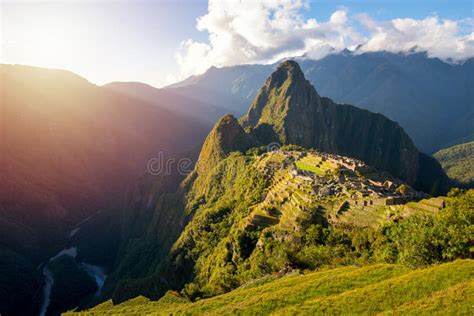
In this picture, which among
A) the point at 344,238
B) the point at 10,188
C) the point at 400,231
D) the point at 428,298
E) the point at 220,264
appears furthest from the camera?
the point at 10,188

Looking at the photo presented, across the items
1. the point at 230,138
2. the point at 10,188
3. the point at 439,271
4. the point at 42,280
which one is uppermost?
the point at 230,138

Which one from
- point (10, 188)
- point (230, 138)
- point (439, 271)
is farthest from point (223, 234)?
point (10, 188)

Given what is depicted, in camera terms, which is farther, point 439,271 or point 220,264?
point 220,264

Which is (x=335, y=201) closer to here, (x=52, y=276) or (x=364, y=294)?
(x=364, y=294)

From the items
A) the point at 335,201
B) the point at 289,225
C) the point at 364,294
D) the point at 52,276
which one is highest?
the point at 335,201

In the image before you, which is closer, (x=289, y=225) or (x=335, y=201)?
(x=335, y=201)

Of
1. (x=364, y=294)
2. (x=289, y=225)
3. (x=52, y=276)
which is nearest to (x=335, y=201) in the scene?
(x=289, y=225)

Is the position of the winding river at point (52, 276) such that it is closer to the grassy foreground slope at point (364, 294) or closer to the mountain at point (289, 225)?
the mountain at point (289, 225)

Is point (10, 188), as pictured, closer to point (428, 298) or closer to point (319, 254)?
point (319, 254)

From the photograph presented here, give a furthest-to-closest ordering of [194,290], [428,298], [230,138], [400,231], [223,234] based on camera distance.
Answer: [230,138]
[223,234]
[194,290]
[400,231]
[428,298]
